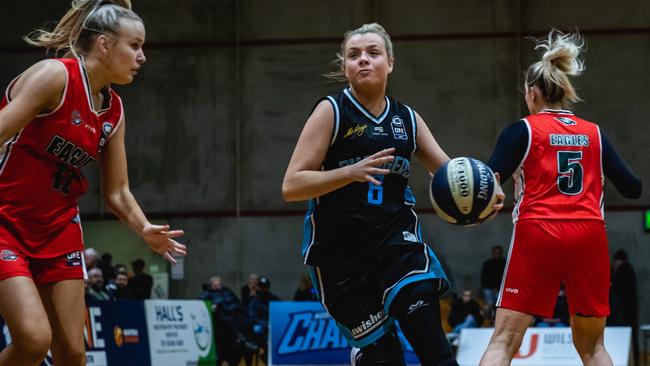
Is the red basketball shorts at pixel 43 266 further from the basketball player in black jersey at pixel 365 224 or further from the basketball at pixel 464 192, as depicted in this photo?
the basketball at pixel 464 192

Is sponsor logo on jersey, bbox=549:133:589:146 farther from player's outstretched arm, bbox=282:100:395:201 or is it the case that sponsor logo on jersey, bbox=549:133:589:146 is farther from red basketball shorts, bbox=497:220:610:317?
player's outstretched arm, bbox=282:100:395:201

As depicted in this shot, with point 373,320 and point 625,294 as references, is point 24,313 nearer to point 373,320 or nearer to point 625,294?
point 373,320

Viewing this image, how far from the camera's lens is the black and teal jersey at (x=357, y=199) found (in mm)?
4523

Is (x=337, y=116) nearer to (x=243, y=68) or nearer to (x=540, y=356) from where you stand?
(x=540, y=356)

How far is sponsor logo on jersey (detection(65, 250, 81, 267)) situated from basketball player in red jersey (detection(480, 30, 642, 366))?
7.08 ft

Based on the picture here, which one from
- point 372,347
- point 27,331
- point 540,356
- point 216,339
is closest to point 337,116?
point 372,347

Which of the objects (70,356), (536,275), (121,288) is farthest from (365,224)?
(121,288)

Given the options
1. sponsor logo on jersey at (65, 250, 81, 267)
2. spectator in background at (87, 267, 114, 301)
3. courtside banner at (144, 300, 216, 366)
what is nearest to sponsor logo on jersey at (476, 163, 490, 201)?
sponsor logo on jersey at (65, 250, 81, 267)

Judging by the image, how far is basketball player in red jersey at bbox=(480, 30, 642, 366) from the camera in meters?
5.30

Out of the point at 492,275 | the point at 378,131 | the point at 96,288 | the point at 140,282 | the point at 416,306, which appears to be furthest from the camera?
the point at 492,275

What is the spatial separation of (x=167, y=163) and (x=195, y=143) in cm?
69

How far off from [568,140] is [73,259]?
2735mm

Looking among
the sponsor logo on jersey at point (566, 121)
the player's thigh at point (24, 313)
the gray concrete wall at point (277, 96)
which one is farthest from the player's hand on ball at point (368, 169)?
the gray concrete wall at point (277, 96)

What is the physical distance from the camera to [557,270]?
5.32 metres
